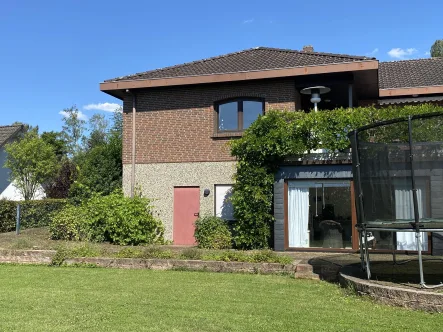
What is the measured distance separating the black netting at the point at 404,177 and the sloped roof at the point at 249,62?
7.23m

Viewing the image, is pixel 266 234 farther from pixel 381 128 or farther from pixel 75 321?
pixel 75 321

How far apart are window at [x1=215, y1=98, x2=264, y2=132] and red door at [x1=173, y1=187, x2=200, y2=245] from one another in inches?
95.3

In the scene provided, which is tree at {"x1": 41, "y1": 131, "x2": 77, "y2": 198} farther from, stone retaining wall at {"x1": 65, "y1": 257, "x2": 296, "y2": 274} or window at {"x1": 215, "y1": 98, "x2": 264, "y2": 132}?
stone retaining wall at {"x1": 65, "y1": 257, "x2": 296, "y2": 274}

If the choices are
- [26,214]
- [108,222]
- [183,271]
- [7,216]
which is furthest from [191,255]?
[7,216]

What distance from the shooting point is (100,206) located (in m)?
14.7

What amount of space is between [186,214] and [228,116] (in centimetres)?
365

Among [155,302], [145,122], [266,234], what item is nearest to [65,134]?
[145,122]

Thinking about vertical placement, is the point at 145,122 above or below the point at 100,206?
above

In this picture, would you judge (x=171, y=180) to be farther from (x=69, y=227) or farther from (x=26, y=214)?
(x=26, y=214)

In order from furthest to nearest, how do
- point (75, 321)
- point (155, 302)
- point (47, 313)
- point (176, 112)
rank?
1. point (176, 112)
2. point (155, 302)
3. point (47, 313)
4. point (75, 321)

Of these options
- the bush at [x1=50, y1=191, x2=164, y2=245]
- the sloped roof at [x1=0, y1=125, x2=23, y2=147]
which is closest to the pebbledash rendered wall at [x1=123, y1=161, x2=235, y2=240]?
the bush at [x1=50, y1=191, x2=164, y2=245]

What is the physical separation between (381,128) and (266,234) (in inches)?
224

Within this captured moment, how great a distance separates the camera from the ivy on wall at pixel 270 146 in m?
12.2

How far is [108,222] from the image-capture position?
1426 centimetres
